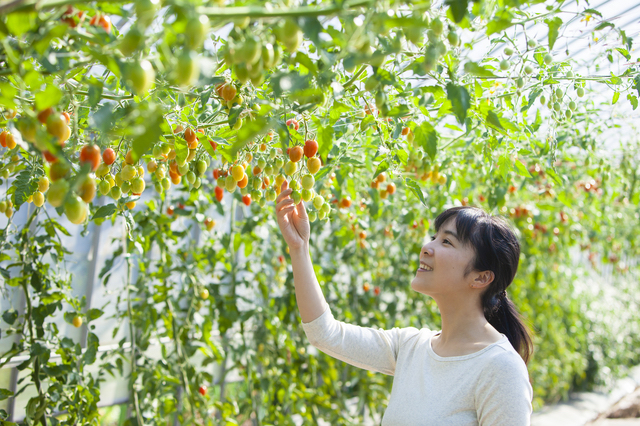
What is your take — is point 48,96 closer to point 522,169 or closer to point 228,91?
point 228,91

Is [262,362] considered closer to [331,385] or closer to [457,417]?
[331,385]

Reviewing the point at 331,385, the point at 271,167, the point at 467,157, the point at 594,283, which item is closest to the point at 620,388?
the point at 594,283

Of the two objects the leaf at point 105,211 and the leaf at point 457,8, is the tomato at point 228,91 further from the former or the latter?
the leaf at point 457,8

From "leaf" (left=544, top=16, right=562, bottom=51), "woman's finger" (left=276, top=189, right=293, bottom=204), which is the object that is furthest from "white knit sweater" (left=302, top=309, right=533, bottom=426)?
"leaf" (left=544, top=16, right=562, bottom=51)

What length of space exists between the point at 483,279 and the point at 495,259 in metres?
0.06

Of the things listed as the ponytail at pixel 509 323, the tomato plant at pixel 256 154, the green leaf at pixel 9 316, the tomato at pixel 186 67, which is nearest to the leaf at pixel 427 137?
the tomato plant at pixel 256 154

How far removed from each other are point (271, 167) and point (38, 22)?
54 centimetres

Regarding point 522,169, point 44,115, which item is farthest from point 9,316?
point 522,169

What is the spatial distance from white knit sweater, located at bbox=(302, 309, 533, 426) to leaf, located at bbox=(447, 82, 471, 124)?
642mm

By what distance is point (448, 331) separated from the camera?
4.12ft

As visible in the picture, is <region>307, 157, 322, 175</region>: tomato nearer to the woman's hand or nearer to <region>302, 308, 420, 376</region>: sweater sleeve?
the woman's hand

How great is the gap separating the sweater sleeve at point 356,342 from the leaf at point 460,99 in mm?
742

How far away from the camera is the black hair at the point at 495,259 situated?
4.16 ft

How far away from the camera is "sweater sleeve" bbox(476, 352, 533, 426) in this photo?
3.29 feet
